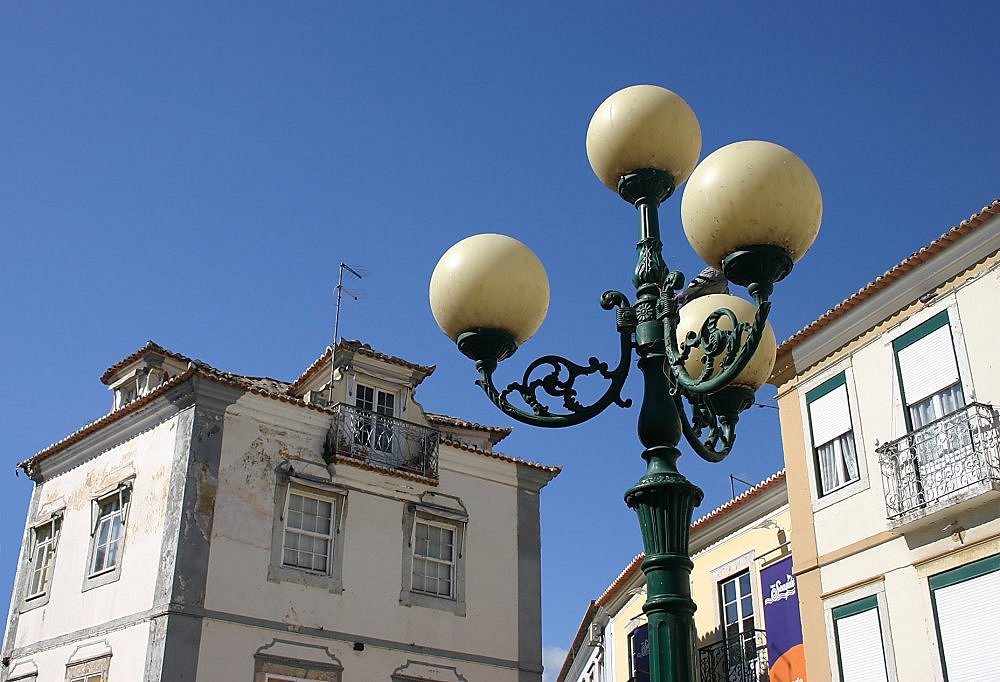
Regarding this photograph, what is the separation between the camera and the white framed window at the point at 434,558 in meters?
18.0

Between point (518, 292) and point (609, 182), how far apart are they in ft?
2.19

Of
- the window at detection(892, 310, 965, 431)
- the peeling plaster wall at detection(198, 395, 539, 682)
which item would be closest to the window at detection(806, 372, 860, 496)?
the window at detection(892, 310, 965, 431)

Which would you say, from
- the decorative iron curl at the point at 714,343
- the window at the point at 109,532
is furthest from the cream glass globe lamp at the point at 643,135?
the window at the point at 109,532

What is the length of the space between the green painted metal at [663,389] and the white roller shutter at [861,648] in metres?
8.82

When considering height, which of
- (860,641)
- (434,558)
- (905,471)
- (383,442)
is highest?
(383,442)

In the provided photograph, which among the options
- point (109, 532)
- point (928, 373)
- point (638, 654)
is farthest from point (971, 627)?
point (109, 532)

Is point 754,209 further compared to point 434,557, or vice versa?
point 434,557

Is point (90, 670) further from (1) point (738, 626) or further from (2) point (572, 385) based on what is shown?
(2) point (572, 385)

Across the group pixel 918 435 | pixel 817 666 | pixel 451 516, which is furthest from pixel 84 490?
pixel 918 435

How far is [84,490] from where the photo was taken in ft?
59.6

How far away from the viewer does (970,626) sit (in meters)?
11.4

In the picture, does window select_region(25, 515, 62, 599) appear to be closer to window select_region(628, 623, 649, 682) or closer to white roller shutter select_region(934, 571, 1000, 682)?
window select_region(628, 623, 649, 682)

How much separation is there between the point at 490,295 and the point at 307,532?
1283 centimetres

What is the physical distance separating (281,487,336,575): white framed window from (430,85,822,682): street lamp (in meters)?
12.5
